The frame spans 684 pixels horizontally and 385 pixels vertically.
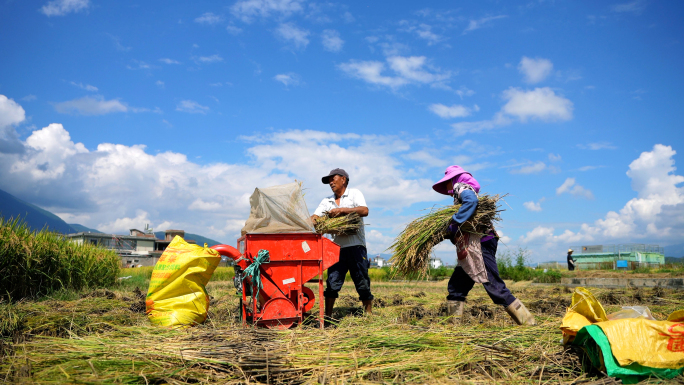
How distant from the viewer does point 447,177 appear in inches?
193

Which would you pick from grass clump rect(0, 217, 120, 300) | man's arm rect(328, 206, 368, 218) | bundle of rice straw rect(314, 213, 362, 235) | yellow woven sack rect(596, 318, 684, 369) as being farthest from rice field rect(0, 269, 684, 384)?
grass clump rect(0, 217, 120, 300)

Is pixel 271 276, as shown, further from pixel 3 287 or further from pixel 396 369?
pixel 3 287

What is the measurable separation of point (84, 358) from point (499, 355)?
3.04 m

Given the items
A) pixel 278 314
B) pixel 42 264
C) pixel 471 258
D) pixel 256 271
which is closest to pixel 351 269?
pixel 278 314

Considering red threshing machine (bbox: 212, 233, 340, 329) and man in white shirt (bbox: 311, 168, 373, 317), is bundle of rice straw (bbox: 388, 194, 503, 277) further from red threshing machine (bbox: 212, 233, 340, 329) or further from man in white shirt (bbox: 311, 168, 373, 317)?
red threshing machine (bbox: 212, 233, 340, 329)

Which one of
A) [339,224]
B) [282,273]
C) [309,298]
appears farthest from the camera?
[339,224]

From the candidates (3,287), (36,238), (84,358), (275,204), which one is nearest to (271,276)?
(275,204)

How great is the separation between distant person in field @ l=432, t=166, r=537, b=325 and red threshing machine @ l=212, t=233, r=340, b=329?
5.10 feet

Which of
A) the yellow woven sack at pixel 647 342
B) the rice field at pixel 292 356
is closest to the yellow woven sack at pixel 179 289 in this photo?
the rice field at pixel 292 356

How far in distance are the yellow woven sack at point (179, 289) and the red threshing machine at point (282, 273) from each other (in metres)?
0.43

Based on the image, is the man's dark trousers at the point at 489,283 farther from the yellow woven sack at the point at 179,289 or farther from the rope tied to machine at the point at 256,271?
the yellow woven sack at the point at 179,289

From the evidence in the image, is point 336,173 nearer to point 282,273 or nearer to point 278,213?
point 278,213

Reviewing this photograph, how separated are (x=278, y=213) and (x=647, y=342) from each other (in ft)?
12.0

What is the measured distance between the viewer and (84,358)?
2945 mm
